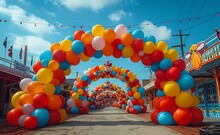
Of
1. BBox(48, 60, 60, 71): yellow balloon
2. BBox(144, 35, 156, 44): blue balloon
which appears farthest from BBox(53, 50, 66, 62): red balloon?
BBox(144, 35, 156, 44): blue balloon

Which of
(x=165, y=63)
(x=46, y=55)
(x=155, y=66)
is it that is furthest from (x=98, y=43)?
(x=165, y=63)

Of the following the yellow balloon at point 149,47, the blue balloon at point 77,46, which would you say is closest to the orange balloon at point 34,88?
the blue balloon at point 77,46

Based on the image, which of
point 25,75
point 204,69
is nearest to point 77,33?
point 204,69

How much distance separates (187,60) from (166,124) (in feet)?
20.8

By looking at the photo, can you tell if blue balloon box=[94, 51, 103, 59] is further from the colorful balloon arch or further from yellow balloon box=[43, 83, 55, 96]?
the colorful balloon arch

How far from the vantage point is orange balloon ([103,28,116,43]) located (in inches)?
424

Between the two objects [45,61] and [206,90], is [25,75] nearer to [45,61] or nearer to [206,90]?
[45,61]

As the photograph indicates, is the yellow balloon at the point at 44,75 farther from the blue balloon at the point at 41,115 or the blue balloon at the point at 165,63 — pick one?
the blue balloon at the point at 165,63

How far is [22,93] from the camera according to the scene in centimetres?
1050

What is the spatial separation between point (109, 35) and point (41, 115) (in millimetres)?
5141

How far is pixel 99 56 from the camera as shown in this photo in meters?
11.8

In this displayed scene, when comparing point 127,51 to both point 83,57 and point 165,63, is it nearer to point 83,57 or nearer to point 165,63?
point 165,63

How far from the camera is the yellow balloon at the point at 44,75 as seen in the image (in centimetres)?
1015

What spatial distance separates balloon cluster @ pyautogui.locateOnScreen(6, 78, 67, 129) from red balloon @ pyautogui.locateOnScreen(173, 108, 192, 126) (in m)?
5.81
